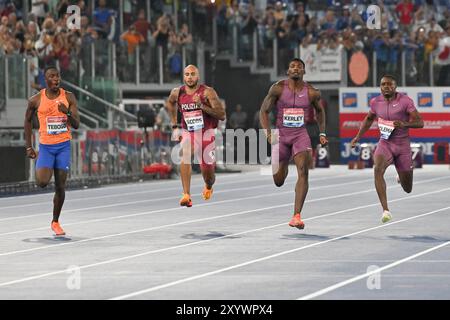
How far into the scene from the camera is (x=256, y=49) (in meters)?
44.3

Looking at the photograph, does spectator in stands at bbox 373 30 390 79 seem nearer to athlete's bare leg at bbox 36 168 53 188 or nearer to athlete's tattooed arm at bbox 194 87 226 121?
athlete's tattooed arm at bbox 194 87 226 121

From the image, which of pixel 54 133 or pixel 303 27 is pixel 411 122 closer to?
pixel 54 133

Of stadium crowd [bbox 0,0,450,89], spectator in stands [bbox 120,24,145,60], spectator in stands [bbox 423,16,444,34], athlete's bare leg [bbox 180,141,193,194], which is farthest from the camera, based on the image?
spectator in stands [bbox 423,16,444,34]

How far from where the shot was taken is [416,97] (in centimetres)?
4216

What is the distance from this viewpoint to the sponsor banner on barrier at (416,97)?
138 ft

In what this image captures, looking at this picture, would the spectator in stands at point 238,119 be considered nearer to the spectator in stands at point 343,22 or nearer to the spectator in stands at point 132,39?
the spectator in stands at point 343,22

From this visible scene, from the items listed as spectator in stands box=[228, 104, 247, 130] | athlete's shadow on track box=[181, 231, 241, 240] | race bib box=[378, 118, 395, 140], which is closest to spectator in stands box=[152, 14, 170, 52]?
spectator in stands box=[228, 104, 247, 130]

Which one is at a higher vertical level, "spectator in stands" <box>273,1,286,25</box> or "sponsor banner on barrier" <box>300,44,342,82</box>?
"spectator in stands" <box>273,1,286,25</box>

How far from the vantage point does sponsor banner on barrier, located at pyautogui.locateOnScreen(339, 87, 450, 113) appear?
138 feet

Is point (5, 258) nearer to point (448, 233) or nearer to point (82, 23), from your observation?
point (448, 233)

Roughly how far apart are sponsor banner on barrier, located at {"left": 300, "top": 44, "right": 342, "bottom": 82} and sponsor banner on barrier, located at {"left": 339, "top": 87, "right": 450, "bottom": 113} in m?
1.16
